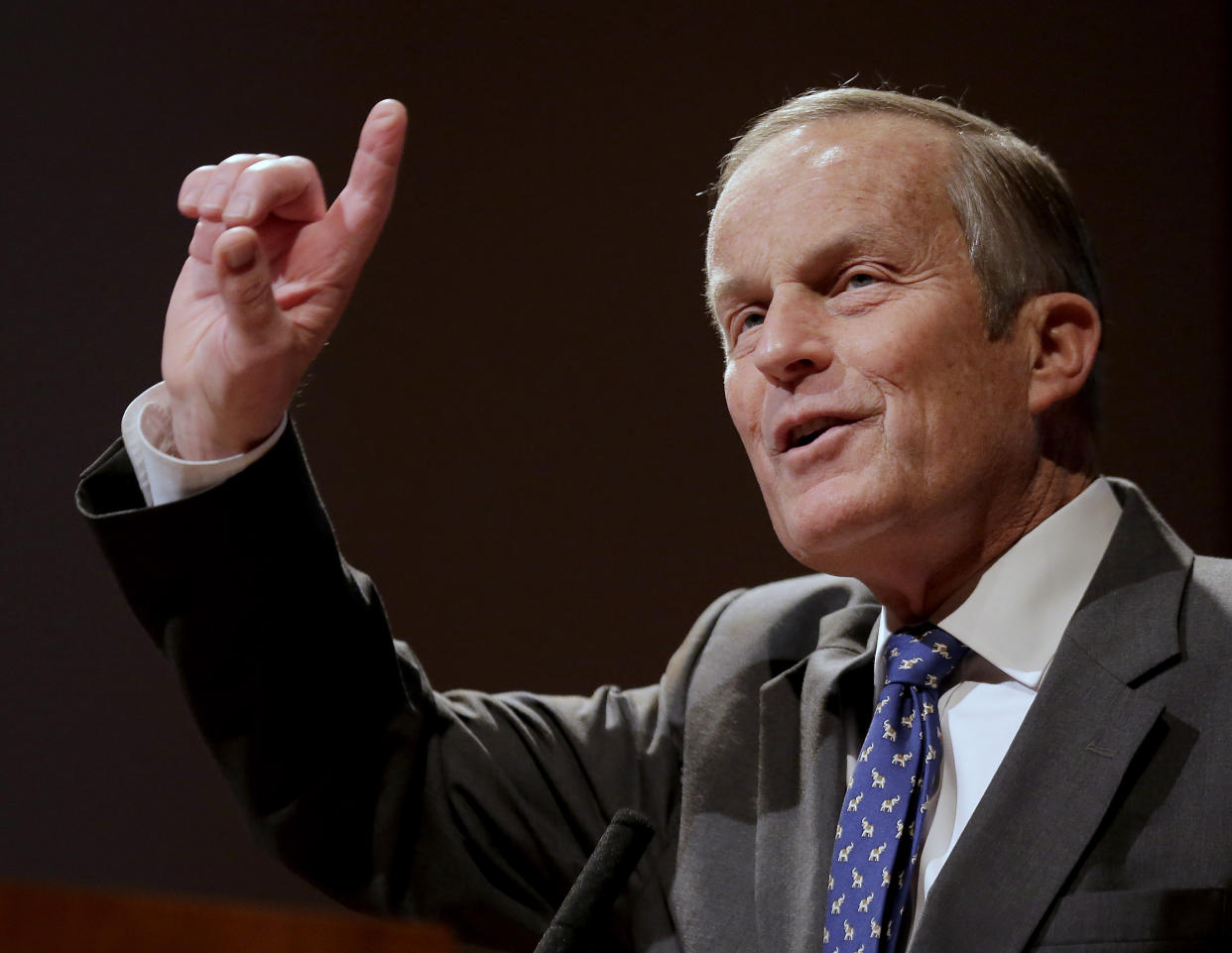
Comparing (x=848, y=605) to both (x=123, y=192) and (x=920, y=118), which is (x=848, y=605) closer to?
(x=920, y=118)

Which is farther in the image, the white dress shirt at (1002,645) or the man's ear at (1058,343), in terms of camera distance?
the man's ear at (1058,343)

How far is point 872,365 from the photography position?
1.38m

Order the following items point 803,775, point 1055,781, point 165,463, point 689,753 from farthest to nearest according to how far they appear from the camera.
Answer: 1. point 689,753
2. point 803,775
3. point 165,463
4. point 1055,781

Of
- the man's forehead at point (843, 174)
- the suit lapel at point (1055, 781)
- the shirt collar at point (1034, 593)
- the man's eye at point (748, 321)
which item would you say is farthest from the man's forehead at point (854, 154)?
the suit lapel at point (1055, 781)

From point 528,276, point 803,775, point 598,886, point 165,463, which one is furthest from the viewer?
point 528,276

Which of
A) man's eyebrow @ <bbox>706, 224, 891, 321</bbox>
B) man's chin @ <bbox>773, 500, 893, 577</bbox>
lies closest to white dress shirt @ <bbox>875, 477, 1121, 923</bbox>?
man's chin @ <bbox>773, 500, 893, 577</bbox>

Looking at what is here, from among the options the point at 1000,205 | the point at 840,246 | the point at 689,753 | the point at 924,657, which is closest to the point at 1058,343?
the point at 1000,205

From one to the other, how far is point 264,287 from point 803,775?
733 mm

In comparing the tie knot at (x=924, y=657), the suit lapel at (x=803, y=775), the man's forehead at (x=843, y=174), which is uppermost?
the man's forehead at (x=843, y=174)

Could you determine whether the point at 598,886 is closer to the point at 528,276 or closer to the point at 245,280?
the point at 245,280

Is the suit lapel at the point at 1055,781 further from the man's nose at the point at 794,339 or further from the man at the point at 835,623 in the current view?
the man's nose at the point at 794,339

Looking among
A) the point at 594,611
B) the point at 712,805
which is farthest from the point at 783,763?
the point at 594,611

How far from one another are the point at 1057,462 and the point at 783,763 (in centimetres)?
44

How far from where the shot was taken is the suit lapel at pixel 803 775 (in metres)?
1.36
